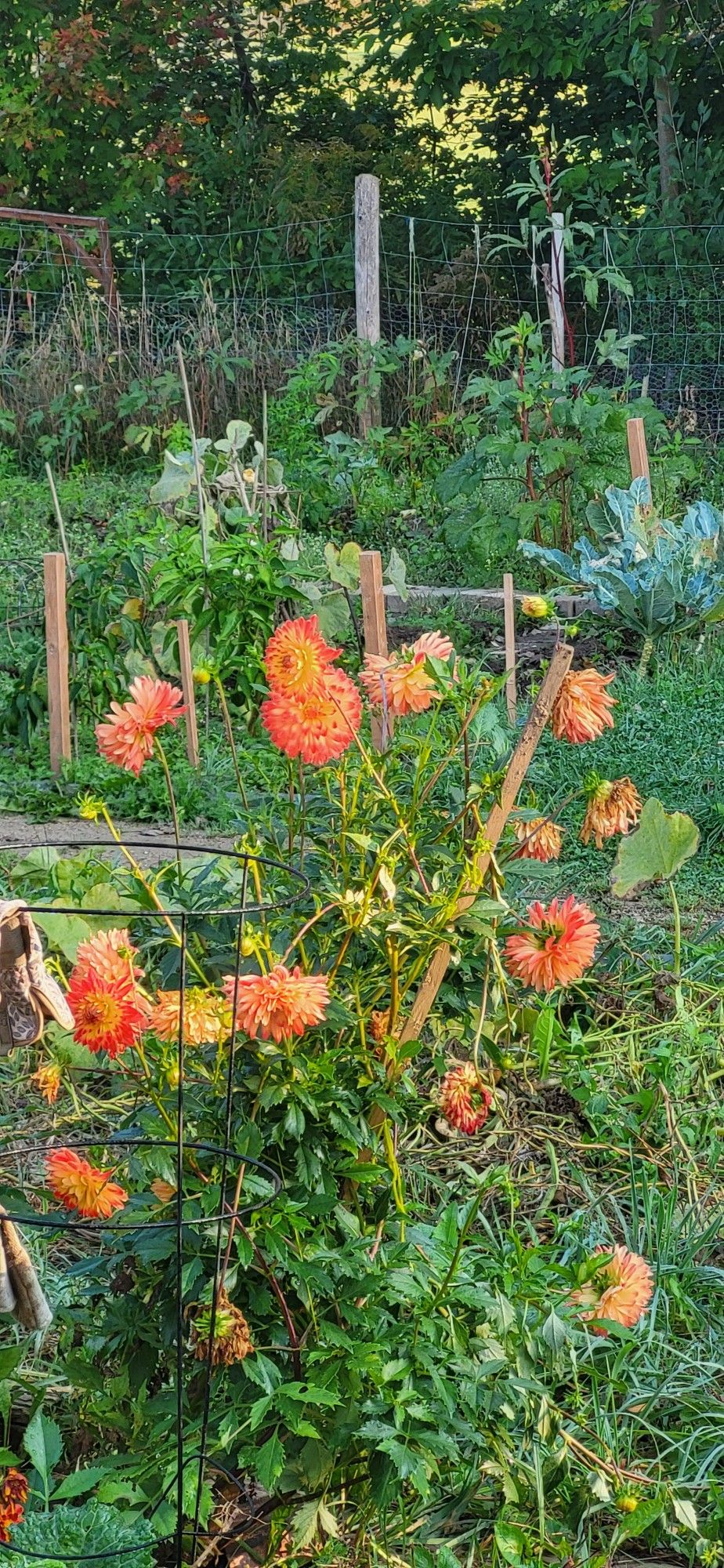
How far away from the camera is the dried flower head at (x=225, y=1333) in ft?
4.96

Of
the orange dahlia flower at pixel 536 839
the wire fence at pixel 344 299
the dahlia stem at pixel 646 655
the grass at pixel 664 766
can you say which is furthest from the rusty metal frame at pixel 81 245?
the orange dahlia flower at pixel 536 839

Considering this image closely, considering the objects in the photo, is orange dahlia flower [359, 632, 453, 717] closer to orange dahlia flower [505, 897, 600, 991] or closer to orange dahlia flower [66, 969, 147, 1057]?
orange dahlia flower [505, 897, 600, 991]

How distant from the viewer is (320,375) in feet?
29.6

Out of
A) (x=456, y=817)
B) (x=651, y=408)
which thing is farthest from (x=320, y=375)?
(x=456, y=817)

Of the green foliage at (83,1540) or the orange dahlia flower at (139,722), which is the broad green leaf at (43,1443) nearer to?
the green foliage at (83,1540)

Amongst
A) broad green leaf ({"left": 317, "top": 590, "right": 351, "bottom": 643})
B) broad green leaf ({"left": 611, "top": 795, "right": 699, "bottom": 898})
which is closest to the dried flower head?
broad green leaf ({"left": 611, "top": 795, "right": 699, "bottom": 898})

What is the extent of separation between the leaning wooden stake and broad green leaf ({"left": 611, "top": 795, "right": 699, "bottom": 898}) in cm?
126

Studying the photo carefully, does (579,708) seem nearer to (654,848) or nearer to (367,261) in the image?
(654,848)

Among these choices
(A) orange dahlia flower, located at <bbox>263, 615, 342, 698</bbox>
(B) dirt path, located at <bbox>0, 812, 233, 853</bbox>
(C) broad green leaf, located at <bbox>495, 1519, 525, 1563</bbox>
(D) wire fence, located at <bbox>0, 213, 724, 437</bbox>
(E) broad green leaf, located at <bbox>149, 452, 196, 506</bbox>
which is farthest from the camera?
(D) wire fence, located at <bbox>0, 213, 724, 437</bbox>

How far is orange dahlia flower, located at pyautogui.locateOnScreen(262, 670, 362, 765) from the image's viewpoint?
1714 millimetres

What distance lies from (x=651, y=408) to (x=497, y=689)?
18.9 feet

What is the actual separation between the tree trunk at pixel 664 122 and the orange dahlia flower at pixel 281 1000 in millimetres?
11044

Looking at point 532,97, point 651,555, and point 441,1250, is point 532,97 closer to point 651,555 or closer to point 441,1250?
point 651,555

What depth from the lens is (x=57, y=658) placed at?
5008mm
